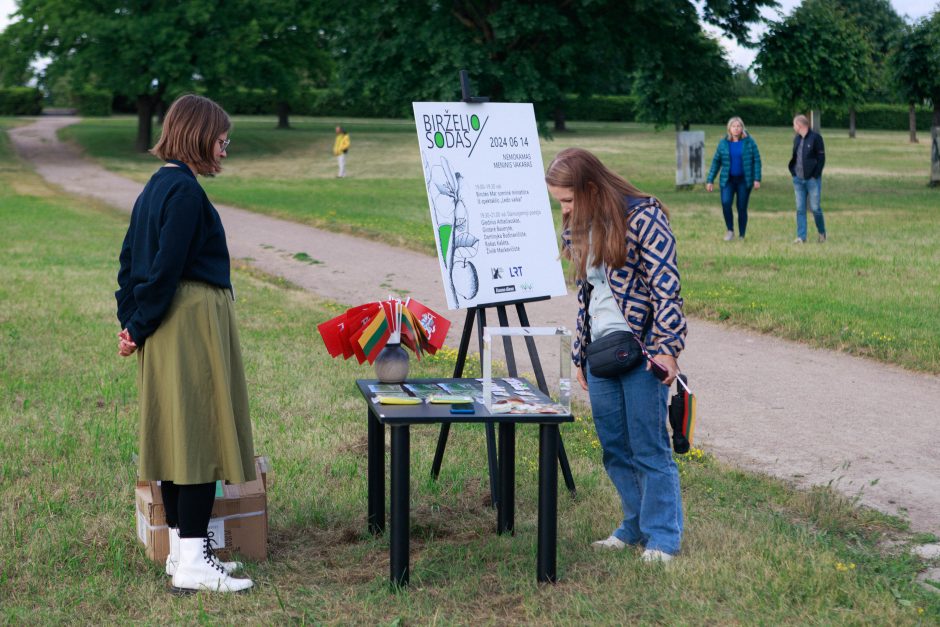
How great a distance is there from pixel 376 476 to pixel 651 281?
1.69m

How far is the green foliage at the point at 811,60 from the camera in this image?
2647 cm

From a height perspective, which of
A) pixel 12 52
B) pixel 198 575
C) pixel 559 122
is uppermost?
pixel 12 52

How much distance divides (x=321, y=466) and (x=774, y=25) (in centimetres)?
2317

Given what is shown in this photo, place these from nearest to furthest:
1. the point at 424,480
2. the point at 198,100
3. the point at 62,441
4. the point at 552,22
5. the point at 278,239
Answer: the point at 198,100
the point at 424,480
the point at 62,441
the point at 278,239
the point at 552,22

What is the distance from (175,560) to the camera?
4598mm

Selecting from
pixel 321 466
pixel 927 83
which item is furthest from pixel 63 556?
pixel 927 83

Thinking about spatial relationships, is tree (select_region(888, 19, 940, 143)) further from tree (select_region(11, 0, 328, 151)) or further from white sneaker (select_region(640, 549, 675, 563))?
white sneaker (select_region(640, 549, 675, 563))

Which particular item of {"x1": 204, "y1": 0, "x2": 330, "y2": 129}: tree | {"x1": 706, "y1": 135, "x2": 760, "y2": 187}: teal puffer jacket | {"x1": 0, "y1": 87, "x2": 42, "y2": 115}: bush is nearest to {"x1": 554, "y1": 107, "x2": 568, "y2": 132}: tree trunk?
{"x1": 204, "y1": 0, "x2": 330, "y2": 129}: tree

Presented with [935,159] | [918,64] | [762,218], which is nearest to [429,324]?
[762,218]

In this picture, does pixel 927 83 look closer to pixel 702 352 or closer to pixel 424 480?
pixel 702 352

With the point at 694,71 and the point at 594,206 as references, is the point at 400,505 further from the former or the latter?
the point at 694,71

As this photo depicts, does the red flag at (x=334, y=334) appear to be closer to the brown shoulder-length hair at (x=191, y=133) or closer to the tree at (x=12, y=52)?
the brown shoulder-length hair at (x=191, y=133)

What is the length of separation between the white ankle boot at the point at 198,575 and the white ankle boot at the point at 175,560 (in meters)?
0.09

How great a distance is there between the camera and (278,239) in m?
18.9
